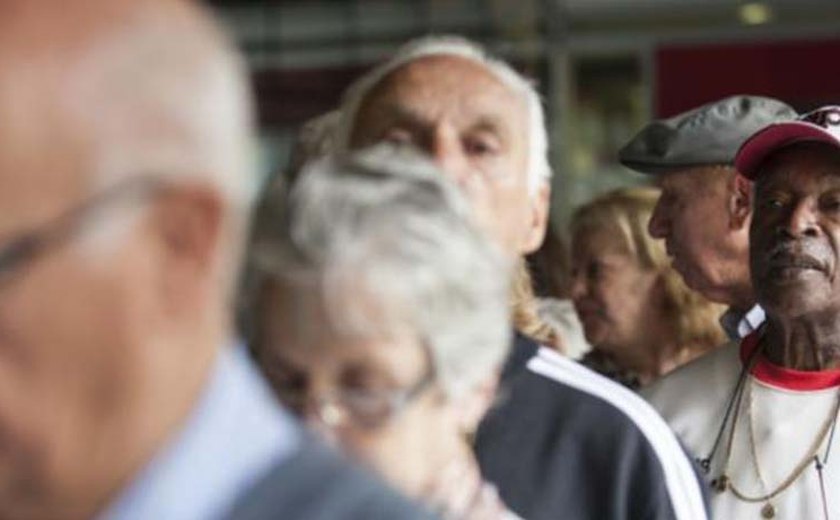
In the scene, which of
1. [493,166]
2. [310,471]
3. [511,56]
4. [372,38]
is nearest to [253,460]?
[310,471]

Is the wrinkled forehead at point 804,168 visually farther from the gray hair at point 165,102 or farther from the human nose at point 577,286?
the gray hair at point 165,102

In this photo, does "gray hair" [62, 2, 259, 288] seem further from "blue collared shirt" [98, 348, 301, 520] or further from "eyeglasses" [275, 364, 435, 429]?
"eyeglasses" [275, 364, 435, 429]

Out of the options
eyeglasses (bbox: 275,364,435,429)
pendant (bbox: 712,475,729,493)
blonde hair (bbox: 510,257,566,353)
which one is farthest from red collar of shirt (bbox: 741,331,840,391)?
eyeglasses (bbox: 275,364,435,429)

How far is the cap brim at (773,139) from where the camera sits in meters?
4.51

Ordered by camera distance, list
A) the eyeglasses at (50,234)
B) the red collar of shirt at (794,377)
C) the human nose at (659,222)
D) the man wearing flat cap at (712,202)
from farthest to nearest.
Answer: the human nose at (659,222)
the man wearing flat cap at (712,202)
the red collar of shirt at (794,377)
the eyeglasses at (50,234)

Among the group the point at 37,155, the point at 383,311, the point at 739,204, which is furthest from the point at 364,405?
the point at 739,204

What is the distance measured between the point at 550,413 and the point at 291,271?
1.02 meters

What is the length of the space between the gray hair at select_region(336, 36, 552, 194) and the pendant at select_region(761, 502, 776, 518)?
2.76ft

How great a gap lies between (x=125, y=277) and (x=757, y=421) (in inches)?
106

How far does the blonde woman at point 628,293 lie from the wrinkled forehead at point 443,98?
246cm

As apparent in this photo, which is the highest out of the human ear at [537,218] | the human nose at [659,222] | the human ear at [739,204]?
the human ear at [537,218]

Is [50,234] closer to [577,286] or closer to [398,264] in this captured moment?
[398,264]

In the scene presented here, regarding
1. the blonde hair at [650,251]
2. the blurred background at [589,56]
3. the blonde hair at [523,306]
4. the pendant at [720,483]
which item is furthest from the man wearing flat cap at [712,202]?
the blurred background at [589,56]

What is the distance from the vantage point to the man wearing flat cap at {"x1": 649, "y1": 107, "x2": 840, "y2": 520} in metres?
4.22
